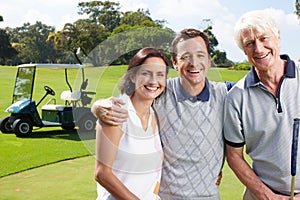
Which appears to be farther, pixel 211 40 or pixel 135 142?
pixel 211 40

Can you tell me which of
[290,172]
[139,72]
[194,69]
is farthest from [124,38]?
[290,172]

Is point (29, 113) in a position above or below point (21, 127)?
above

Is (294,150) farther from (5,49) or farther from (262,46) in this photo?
(5,49)

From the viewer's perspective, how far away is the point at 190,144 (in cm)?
178

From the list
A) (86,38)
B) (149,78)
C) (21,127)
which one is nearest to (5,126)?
(21,127)

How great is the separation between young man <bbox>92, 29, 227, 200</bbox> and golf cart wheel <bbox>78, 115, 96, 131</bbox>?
28 cm

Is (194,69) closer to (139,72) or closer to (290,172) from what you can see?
(139,72)

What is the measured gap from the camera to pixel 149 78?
163 cm

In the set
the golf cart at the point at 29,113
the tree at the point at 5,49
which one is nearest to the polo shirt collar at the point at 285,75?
the golf cart at the point at 29,113

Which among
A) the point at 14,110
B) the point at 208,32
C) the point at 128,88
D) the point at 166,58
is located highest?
the point at 208,32

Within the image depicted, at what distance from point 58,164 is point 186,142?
3.76m

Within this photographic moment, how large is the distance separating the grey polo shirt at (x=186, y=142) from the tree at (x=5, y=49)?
136ft

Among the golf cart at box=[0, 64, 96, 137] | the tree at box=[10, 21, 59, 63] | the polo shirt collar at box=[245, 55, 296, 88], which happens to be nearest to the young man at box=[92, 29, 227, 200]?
the polo shirt collar at box=[245, 55, 296, 88]

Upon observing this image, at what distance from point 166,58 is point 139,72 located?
5.3 inches
